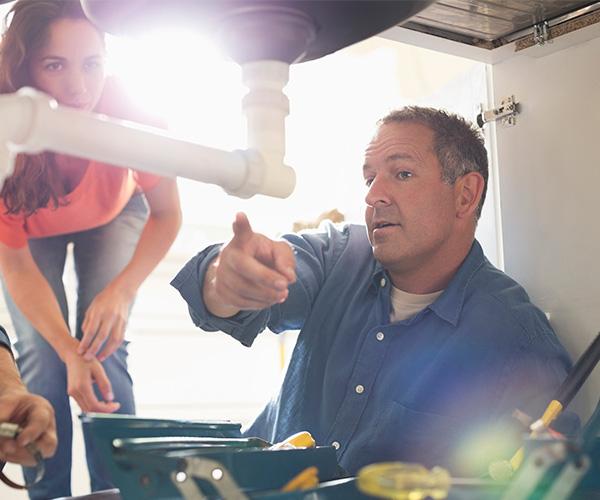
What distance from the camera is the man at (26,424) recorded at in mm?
728

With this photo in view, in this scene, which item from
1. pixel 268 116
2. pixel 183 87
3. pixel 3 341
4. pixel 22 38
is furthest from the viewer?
pixel 183 87

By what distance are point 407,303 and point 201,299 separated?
0.30 m

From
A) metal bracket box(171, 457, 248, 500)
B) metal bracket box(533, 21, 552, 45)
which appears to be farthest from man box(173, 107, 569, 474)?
metal bracket box(171, 457, 248, 500)

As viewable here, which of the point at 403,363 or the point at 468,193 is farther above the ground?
the point at 468,193

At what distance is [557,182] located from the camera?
45.1 inches

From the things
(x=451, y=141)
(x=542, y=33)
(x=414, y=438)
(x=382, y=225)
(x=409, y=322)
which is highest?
(x=542, y=33)

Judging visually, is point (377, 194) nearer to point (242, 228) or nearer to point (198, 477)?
point (242, 228)

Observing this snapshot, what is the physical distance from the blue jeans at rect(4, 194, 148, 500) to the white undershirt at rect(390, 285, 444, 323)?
1.34ft

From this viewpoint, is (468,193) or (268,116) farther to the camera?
(468,193)

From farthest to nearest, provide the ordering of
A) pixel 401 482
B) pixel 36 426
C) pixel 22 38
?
pixel 22 38
pixel 36 426
pixel 401 482

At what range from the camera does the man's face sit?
1116mm

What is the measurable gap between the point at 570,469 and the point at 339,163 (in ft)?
4.13

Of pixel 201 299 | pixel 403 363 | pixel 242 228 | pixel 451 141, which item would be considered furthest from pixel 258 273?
pixel 451 141

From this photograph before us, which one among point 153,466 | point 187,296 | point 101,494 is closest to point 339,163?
point 187,296
